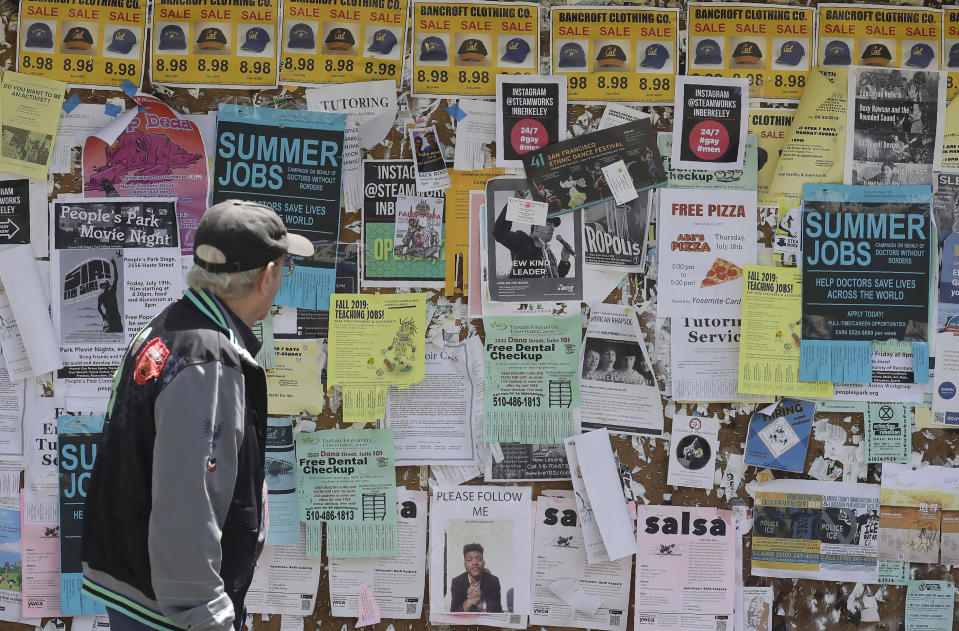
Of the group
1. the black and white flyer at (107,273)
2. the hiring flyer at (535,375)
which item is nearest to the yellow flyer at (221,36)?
the black and white flyer at (107,273)

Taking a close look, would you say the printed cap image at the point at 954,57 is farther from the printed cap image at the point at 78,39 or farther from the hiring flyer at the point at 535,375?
the printed cap image at the point at 78,39

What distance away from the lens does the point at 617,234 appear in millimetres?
3039

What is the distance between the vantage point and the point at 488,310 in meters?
3.05

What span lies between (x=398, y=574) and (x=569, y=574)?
1.94 feet

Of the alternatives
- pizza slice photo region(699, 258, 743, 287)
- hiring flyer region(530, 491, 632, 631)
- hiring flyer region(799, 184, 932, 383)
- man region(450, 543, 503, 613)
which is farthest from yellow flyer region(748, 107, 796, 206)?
man region(450, 543, 503, 613)

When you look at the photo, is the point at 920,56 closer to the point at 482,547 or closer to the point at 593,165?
the point at 593,165

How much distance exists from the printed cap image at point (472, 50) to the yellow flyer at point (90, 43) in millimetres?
1067

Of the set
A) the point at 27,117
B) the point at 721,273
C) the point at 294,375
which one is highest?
→ the point at 27,117

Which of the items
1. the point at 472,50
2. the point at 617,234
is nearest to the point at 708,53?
the point at 617,234

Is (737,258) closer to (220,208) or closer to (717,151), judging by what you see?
(717,151)

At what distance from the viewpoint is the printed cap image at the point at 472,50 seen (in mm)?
2994

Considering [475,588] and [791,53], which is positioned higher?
[791,53]

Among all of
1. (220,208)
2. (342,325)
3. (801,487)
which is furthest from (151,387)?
(801,487)

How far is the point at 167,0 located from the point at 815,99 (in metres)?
2.20
